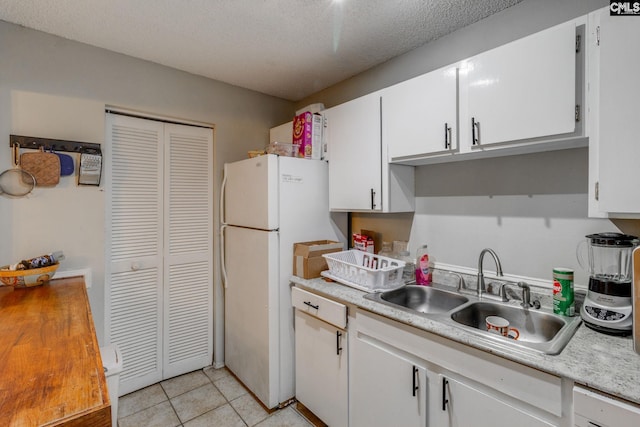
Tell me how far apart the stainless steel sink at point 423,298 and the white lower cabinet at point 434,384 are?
0.90 ft

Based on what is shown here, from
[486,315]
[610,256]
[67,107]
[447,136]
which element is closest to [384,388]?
[486,315]

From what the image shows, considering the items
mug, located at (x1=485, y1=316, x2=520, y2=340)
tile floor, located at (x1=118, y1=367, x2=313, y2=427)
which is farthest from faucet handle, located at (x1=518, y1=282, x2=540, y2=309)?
tile floor, located at (x1=118, y1=367, x2=313, y2=427)

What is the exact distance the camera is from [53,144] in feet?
6.25

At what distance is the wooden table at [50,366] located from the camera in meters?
0.65

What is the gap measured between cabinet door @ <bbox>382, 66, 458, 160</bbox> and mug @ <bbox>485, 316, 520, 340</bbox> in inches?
34.6

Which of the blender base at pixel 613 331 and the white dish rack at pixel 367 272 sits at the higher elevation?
the white dish rack at pixel 367 272

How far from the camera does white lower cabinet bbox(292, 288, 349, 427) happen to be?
5.76 ft

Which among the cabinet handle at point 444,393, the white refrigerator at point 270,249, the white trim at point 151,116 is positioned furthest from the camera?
the white trim at point 151,116

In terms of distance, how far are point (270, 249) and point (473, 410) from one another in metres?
1.37

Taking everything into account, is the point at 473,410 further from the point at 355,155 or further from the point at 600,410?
the point at 355,155

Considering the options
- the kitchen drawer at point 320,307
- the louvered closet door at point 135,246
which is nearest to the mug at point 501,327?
the kitchen drawer at point 320,307

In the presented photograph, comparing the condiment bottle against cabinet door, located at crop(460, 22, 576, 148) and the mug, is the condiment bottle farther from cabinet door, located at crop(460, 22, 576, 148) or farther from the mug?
cabinet door, located at crop(460, 22, 576, 148)

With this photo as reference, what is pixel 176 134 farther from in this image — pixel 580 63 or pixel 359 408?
pixel 580 63

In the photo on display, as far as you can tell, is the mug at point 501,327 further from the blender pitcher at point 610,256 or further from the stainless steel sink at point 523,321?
the blender pitcher at point 610,256
